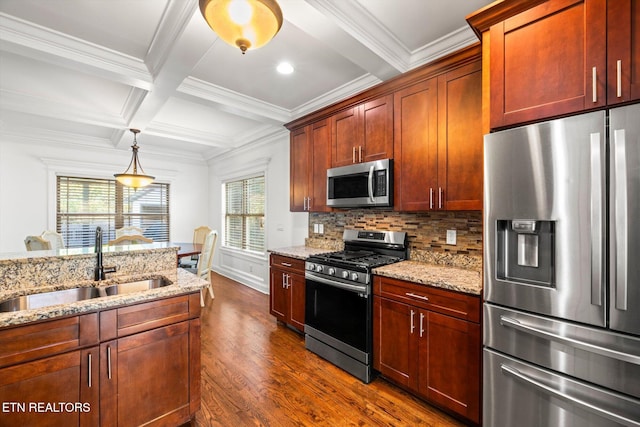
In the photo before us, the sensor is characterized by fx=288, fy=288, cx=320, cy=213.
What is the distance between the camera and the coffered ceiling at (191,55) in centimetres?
192

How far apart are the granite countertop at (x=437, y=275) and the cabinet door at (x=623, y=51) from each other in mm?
1178

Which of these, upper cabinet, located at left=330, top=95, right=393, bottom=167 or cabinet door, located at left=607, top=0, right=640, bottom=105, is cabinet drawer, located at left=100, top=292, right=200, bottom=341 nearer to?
upper cabinet, located at left=330, top=95, right=393, bottom=167

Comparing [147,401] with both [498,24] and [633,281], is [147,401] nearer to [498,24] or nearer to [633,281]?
[633,281]

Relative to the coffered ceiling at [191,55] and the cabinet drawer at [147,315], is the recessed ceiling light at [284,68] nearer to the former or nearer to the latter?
the coffered ceiling at [191,55]

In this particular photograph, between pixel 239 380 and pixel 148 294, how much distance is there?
46.9 inches

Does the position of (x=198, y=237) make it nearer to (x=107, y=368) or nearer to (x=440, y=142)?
(x=107, y=368)

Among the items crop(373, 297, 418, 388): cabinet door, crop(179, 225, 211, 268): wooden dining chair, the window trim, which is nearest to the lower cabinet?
crop(373, 297, 418, 388): cabinet door

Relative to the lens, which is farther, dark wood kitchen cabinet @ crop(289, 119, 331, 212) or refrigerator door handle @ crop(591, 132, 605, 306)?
dark wood kitchen cabinet @ crop(289, 119, 331, 212)

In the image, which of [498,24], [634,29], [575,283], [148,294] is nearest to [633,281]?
[575,283]

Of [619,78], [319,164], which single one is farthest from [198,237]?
[619,78]

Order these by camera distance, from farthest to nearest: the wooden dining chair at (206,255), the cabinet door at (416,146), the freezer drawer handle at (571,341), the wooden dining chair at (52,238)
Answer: the wooden dining chair at (206,255), the wooden dining chair at (52,238), the cabinet door at (416,146), the freezer drawer handle at (571,341)

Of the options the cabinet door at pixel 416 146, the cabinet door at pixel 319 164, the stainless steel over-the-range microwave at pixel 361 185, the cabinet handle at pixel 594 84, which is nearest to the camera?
the cabinet handle at pixel 594 84

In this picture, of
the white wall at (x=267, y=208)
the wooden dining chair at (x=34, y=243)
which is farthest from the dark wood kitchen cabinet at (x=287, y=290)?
the wooden dining chair at (x=34, y=243)

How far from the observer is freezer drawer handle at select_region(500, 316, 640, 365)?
1218 mm
